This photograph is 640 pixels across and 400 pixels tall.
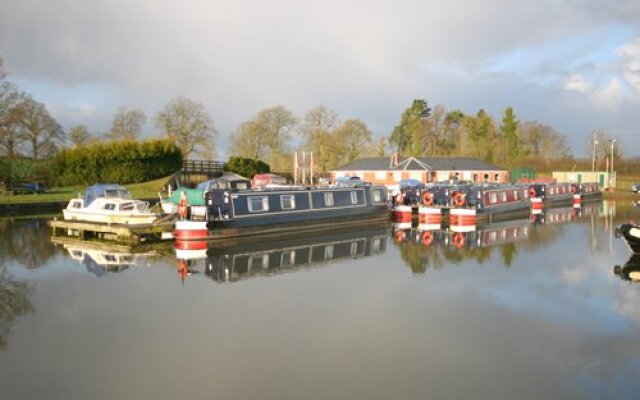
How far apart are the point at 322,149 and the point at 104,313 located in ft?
166

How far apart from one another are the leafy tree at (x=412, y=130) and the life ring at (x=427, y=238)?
148ft

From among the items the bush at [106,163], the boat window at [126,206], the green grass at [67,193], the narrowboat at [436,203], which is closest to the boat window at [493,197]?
the narrowboat at [436,203]

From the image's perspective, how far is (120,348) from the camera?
897cm

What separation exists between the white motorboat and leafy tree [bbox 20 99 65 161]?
2405 centimetres

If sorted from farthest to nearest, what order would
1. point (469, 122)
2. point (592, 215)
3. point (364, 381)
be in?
1. point (469, 122)
2. point (592, 215)
3. point (364, 381)

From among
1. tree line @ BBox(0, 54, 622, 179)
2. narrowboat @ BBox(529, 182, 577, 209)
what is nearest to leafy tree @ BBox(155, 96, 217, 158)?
tree line @ BBox(0, 54, 622, 179)

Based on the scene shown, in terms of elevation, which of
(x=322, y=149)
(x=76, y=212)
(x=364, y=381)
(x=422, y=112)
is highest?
(x=422, y=112)

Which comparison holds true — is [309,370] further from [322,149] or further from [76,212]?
[322,149]

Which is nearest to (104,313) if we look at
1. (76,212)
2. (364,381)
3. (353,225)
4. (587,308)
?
(364,381)

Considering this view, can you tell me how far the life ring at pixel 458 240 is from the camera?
2028 centimetres

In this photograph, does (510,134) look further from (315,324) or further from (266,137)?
(315,324)

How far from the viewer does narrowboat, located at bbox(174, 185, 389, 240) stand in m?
19.7

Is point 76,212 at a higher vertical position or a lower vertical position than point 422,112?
lower

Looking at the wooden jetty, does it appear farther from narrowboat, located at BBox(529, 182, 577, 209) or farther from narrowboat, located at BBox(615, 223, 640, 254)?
narrowboat, located at BBox(529, 182, 577, 209)
